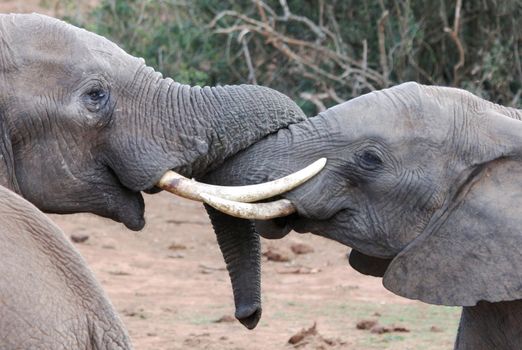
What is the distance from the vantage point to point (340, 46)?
10.4m

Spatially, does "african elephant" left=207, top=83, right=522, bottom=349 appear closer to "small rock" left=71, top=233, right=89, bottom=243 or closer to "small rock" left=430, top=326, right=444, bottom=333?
"small rock" left=430, top=326, right=444, bottom=333

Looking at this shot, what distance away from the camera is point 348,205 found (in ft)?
16.7

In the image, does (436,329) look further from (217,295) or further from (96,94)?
(96,94)

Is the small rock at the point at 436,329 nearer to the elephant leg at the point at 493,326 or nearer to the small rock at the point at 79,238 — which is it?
the elephant leg at the point at 493,326

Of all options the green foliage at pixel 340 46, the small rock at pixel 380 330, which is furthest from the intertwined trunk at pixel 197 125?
the green foliage at pixel 340 46

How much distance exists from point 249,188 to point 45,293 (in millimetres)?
1434

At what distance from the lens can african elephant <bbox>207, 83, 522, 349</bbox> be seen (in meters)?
5.03

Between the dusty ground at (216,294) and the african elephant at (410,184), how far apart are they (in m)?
1.97

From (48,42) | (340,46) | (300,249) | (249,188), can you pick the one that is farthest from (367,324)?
(340,46)

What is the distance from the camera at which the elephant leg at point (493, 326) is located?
202 inches

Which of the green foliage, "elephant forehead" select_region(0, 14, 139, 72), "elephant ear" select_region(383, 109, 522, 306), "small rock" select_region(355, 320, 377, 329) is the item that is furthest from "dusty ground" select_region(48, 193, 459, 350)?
"elephant forehead" select_region(0, 14, 139, 72)

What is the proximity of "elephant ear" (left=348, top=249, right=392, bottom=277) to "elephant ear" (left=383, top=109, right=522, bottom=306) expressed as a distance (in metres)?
0.19

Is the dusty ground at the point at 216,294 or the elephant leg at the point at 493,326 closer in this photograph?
the elephant leg at the point at 493,326

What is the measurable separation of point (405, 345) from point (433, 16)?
12.3 feet
